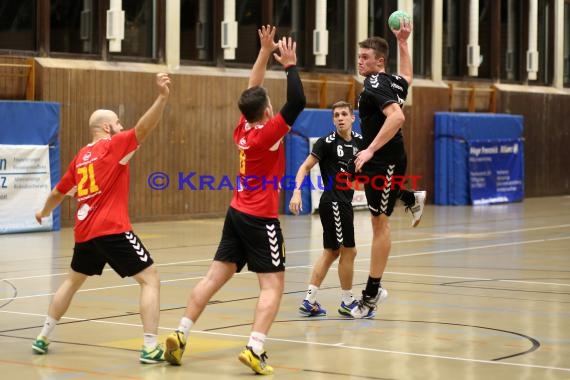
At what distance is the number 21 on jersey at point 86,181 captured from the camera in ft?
28.3

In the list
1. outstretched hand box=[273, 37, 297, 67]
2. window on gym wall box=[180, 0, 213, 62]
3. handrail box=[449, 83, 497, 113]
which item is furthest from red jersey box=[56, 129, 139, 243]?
handrail box=[449, 83, 497, 113]

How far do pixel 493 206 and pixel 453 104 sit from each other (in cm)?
367

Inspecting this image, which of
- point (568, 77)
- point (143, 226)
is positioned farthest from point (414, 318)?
point (568, 77)

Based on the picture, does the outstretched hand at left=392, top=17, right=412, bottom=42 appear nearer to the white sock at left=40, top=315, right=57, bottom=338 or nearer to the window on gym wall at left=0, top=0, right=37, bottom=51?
the white sock at left=40, top=315, right=57, bottom=338

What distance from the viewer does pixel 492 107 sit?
35.8 m

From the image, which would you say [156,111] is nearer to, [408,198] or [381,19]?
[408,198]

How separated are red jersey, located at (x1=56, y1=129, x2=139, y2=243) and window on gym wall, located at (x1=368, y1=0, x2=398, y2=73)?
23.7 meters

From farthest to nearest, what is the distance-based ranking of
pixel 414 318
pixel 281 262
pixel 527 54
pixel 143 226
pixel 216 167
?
pixel 527 54 → pixel 216 167 → pixel 143 226 → pixel 414 318 → pixel 281 262

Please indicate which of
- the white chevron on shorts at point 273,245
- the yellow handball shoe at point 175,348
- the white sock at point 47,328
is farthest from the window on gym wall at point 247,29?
the yellow handball shoe at point 175,348

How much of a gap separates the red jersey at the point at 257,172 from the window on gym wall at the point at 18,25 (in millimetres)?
15767

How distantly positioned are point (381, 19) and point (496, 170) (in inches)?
230

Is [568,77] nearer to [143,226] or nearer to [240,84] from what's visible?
[240,84]

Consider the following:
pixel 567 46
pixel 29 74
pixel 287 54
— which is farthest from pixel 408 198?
pixel 567 46

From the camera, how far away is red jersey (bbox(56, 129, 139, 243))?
28.1 ft
